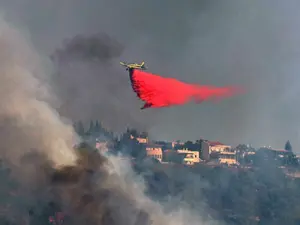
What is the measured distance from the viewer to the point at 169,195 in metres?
105

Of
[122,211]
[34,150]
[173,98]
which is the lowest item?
[122,211]

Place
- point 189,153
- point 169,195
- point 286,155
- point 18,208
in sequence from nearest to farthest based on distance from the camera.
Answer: point 18,208 → point 169,195 → point 189,153 → point 286,155

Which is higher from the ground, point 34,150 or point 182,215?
point 34,150

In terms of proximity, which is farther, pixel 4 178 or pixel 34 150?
pixel 4 178

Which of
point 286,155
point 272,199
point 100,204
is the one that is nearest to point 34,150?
point 100,204

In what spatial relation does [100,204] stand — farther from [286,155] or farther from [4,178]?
[286,155]

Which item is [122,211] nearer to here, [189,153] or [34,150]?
[34,150]

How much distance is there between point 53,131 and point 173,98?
16.3 meters

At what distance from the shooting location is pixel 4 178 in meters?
82.1

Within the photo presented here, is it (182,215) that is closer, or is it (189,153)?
(182,215)

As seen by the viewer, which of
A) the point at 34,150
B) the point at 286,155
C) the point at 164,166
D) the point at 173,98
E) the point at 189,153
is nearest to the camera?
the point at 34,150

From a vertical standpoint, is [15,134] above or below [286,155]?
below

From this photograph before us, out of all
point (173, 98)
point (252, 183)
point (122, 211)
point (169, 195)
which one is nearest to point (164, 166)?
point (252, 183)

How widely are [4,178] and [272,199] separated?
60.2m
